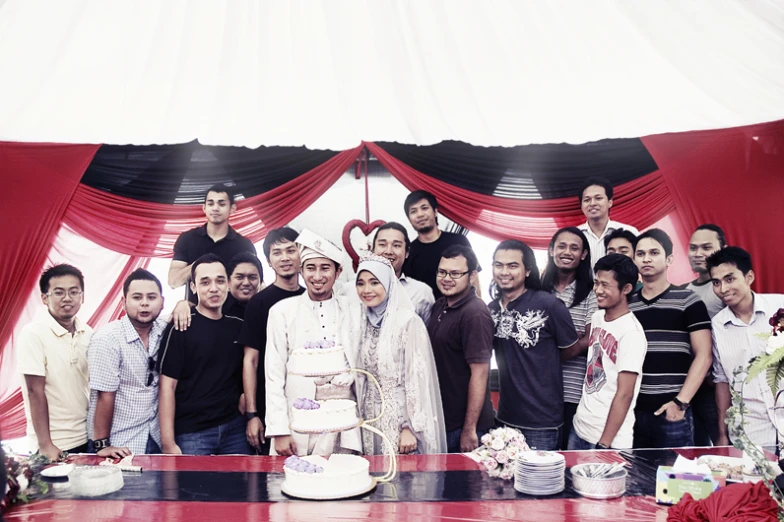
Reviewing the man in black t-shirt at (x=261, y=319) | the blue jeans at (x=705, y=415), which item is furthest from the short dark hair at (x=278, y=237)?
the blue jeans at (x=705, y=415)

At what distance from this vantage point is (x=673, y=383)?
4.38 m

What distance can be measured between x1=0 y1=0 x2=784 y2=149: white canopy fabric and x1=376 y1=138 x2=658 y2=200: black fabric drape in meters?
0.08

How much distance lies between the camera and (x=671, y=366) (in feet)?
14.4

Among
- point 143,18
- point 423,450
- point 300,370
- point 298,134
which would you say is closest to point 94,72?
point 143,18

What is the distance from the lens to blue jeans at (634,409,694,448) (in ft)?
14.3

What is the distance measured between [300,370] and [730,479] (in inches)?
67.1

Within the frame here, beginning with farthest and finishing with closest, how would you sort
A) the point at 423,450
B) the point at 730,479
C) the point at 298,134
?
the point at 298,134 → the point at 423,450 → the point at 730,479

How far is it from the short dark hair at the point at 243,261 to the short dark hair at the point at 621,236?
211cm

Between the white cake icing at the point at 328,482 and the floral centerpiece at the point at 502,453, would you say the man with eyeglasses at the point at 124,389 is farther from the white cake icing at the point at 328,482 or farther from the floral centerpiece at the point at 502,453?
the floral centerpiece at the point at 502,453

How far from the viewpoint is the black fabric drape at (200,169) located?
15.0 feet

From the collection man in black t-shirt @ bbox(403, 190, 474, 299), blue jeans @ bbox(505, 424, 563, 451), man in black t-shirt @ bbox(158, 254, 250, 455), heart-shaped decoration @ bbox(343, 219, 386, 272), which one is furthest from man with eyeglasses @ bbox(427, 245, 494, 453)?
man in black t-shirt @ bbox(158, 254, 250, 455)

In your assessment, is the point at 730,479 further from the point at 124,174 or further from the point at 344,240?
the point at 124,174

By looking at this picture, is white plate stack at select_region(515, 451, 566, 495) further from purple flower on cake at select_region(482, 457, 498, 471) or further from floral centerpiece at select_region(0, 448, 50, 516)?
floral centerpiece at select_region(0, 448, 50, 516)

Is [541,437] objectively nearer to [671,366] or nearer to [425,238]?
[671,366]
